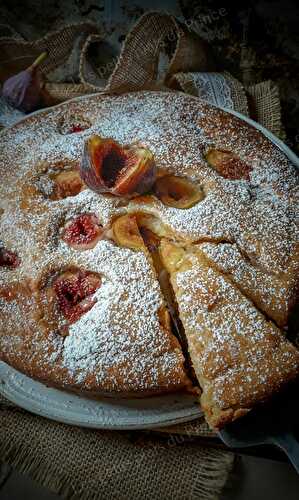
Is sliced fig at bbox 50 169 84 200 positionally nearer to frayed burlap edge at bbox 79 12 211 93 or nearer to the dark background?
frayed burlap edge at bbox 79 12 211 93

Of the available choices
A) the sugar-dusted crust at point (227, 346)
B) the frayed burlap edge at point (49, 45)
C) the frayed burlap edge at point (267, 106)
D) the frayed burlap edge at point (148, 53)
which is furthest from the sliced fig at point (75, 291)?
the frayed burlap edge at point (49, 45)

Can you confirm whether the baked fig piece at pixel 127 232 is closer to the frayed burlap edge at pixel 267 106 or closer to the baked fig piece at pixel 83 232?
the baked fig piece at pixel 83 232

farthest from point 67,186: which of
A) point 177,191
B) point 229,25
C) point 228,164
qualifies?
point 229,25

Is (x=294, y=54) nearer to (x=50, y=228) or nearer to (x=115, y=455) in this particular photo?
(x=50, y=228)

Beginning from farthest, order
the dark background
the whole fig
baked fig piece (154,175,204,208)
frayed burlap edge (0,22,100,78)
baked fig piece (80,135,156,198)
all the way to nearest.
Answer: the dark background, frayed burlap edge (0,22,100,78), the whole fig, baked fig piece (154,175,204,208), baked fig piece (80,135,156,198)

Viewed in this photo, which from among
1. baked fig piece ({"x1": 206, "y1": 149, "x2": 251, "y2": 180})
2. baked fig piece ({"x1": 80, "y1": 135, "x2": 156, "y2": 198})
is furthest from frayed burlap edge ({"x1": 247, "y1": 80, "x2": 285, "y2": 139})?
baked fig piece ({"x1": 80, "y1": 135, "x2": 156, "y2": 198})

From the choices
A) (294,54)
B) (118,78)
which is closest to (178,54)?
(118,78)

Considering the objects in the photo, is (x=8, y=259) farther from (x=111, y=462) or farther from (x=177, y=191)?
(x=111, y=462)
